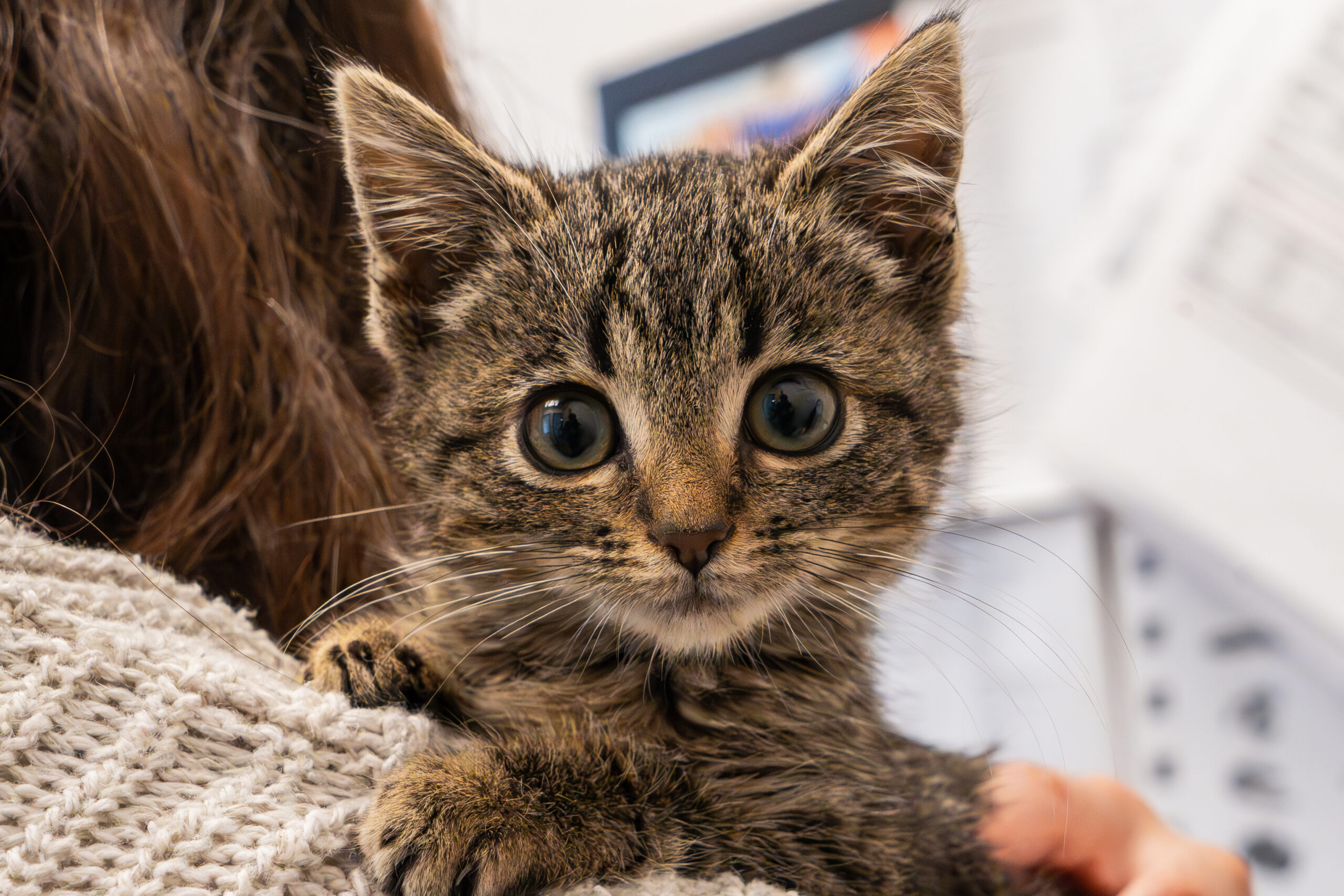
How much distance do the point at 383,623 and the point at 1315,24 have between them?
2018mm

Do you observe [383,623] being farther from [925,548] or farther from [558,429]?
[925,548]

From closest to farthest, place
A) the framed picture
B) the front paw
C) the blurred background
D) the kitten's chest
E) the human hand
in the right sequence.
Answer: the front paw < the kitten's chest < the human hand < the blurred background < the framed picture

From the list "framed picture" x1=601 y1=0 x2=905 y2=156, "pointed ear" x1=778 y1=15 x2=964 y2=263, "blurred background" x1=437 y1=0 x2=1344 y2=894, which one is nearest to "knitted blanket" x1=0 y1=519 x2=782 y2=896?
"pointed ear" x1=778 y1=15 x2=964 y2=263

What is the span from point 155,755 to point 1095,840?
1155mm

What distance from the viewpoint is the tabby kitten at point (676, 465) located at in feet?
2.56

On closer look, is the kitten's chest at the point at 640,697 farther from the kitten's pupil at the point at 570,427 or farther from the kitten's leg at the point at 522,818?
the kitten's pupil at the point at 570,427

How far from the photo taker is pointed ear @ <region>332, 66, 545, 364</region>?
0.86m

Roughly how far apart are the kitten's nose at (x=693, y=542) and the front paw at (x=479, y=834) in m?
0.20

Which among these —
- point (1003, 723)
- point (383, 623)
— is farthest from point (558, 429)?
point (1003, 723)

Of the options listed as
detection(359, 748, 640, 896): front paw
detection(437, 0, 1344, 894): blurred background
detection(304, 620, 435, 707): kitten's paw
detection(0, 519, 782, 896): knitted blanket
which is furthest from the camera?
detection(437, 0, 1344, 894): blurred background

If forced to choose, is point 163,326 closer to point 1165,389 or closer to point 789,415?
point 789,415

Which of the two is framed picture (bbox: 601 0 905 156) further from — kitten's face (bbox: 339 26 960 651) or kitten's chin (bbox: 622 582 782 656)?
kitten's chin (bbox: 622 582 782 656)

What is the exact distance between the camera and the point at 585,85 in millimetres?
2723

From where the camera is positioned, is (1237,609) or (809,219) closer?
(809,219)
